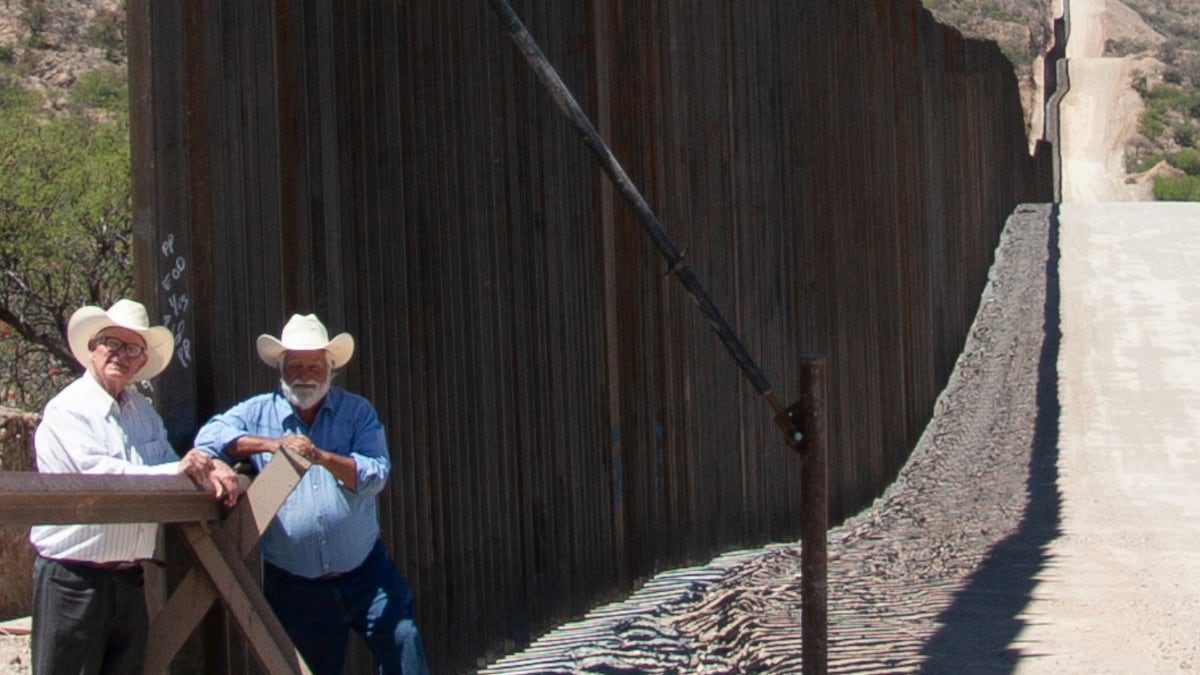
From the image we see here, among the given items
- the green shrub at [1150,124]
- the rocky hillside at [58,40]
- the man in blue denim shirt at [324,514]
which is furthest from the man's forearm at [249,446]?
the green shrub at [1150,124]

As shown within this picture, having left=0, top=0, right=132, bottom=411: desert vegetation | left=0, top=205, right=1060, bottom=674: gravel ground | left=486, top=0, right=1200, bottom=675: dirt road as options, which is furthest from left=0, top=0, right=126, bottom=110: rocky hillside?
left=0, top=205, right=1060, bottom=674: gravel ground

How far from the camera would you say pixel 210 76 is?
4594 millimetres

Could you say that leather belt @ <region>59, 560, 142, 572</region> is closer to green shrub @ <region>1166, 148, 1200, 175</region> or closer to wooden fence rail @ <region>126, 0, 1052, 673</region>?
wooden fence rail @ <region>126, 0, 1052, 673</region>

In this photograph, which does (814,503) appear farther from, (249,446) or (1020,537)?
(1020,537)

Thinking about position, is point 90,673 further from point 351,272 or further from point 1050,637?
point 1050,637

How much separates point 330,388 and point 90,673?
866 millimetres

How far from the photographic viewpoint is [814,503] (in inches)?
228

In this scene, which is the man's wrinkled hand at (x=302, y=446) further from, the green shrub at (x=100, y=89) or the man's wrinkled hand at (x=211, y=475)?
the green shrub at (x=100, y=89)

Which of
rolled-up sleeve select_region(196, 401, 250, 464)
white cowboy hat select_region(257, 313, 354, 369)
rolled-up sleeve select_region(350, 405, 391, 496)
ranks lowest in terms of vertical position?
rolled-up sleeve select_region(350, 405, 391, 496)

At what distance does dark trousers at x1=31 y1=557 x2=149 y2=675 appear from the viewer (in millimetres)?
4137

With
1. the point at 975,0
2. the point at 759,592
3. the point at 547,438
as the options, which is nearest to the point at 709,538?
the point at 759,592

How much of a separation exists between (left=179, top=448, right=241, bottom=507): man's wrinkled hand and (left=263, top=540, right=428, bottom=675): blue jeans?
630 mm

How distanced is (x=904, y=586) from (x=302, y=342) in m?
4.81

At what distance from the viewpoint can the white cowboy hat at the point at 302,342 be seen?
4414 millimetres
